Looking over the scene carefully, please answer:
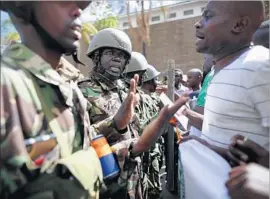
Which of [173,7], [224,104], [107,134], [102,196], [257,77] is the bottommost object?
[102,196]

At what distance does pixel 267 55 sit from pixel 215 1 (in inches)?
15.8

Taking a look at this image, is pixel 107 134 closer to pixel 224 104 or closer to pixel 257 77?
pixel 224 104

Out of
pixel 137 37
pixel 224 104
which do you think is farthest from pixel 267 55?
pixel 137 37

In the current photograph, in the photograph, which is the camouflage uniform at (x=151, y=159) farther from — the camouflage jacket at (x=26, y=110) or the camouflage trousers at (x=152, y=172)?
the camouflage jacket at (x=26, y=110)

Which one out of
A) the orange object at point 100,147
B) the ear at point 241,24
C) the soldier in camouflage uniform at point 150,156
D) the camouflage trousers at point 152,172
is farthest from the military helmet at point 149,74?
the orange object at point 100,147

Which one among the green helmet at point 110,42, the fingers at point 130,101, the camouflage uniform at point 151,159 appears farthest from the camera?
the camouflage uniform at point 151,159

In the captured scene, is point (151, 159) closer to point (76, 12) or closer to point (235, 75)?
point (235, 75)

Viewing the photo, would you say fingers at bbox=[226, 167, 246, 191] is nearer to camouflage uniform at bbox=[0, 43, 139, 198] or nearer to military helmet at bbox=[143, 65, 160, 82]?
camouflage uniform at bbox=[0, 43, 139, 198]

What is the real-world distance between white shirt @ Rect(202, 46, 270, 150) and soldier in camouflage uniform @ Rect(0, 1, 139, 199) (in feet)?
2.03

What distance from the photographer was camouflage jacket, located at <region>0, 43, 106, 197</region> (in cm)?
101

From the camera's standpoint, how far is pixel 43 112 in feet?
3.70

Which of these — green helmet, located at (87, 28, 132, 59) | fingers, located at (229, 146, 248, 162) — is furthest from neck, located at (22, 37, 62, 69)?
green helmet, located at (87, 28, 132, 59)

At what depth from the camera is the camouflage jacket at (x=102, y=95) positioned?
2578 millimetres

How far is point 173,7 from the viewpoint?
19.8 m
